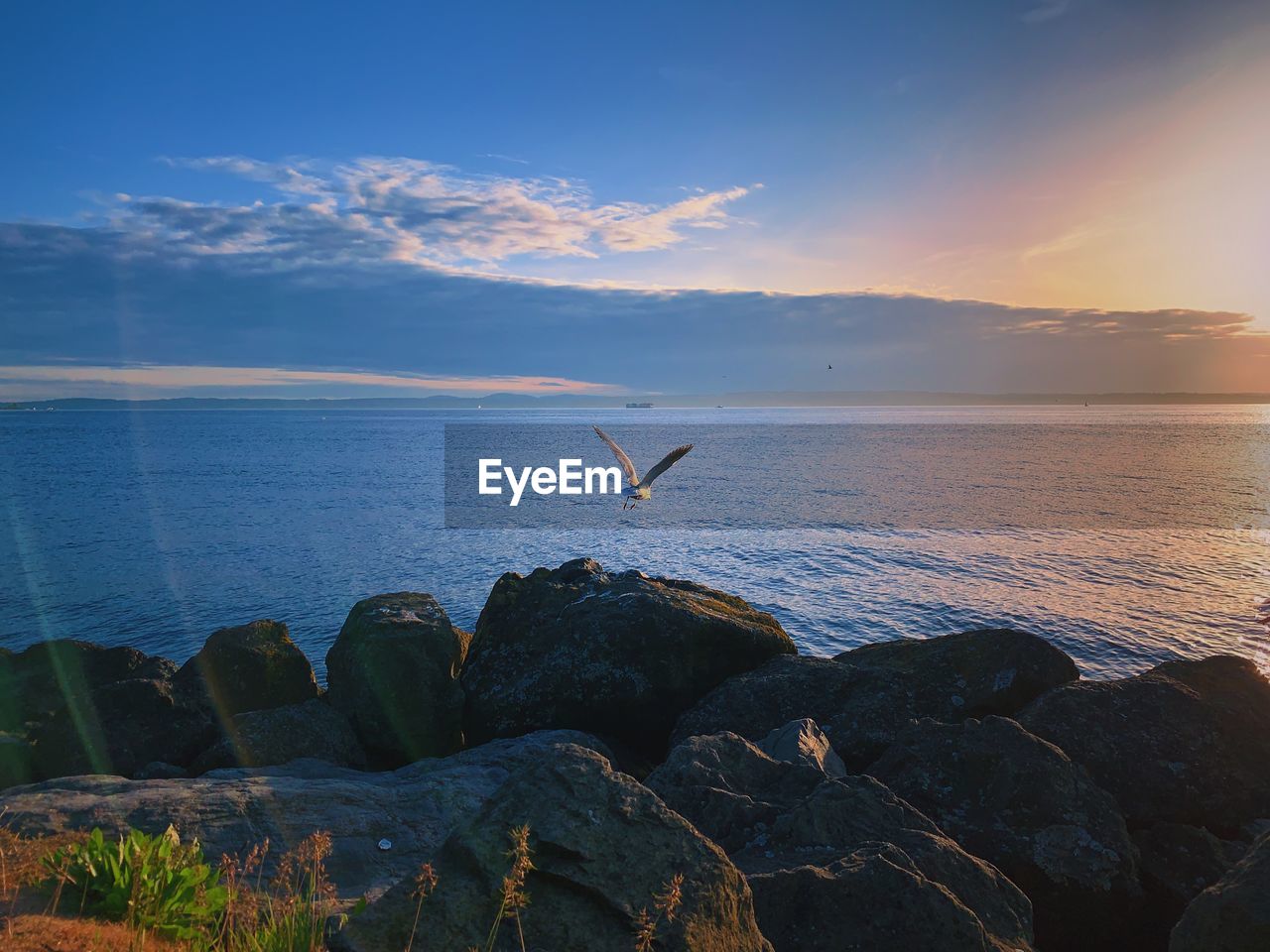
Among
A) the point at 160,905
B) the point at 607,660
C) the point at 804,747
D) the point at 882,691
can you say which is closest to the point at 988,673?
the point at 882,691

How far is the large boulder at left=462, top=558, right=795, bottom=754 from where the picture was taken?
12.7m

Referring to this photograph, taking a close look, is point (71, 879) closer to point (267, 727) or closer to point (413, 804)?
point (413, 804)

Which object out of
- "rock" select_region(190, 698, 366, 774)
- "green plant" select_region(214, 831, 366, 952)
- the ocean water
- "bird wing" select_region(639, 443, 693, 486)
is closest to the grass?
"green plant" select_region(214, 831, 366, 952)

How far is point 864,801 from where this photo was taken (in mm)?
7012

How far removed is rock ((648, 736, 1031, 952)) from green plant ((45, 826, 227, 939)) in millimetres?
3929

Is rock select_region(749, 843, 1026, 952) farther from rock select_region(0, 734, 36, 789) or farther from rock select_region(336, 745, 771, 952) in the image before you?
rock select_region(0, 734, 36, 789)

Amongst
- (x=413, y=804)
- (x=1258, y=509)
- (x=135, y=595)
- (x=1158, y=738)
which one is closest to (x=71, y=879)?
(x=413, y=804)

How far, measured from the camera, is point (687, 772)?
309 inches

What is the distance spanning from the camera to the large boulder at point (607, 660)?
12.7m

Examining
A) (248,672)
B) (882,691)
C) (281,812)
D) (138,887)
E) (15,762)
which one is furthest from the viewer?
(248,672)

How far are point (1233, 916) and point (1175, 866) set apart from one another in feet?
9.57

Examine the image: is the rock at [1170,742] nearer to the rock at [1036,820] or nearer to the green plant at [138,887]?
the rock at [1036,820]

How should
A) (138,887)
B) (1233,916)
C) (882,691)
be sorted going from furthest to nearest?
(882,691) < (1233,916) < (138,887)

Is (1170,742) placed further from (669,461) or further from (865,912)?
(669,461)
